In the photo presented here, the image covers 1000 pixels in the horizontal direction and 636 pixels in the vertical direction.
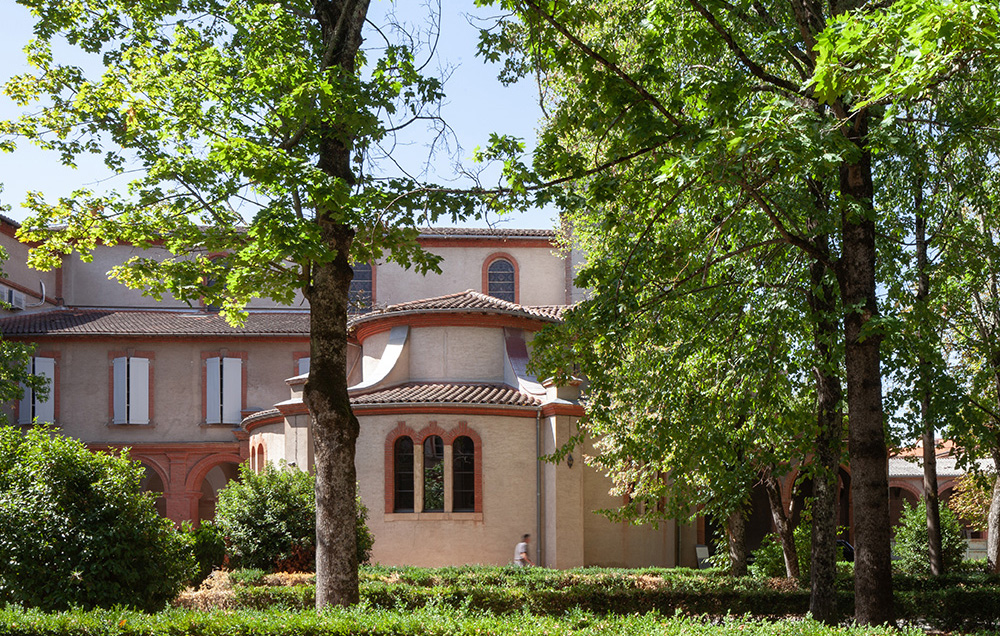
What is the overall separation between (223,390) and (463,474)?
14.7 m

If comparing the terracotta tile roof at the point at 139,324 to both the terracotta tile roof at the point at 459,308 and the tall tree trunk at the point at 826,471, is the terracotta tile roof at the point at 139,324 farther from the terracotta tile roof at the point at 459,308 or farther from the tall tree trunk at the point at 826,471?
the tall tree trunk at the point at 826,471

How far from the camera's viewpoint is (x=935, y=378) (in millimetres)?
10758

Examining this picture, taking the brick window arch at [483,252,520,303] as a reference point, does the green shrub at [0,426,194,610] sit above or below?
below

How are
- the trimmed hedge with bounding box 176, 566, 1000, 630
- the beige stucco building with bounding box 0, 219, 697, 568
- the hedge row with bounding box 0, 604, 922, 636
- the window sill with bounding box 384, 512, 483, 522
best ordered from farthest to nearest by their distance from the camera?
the beige stucco building with bounding box 0, 219, 697, 568 < the window sill with bounding box 384, 512, 483, 522 < the trimmed hedge with bounding box 176, 566, 1000, 630 < the hedge row with bounding box 0, 604, 922, 636

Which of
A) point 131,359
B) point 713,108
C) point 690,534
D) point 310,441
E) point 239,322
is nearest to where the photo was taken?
point 713,108

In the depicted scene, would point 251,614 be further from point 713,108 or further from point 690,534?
point 690,534

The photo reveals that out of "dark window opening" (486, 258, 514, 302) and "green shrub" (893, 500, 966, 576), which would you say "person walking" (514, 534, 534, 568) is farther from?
"dark window opening" (486, 258, 514, 302)

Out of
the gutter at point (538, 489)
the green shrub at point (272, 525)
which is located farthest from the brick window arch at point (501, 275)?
the green shrub at point (272, 525)

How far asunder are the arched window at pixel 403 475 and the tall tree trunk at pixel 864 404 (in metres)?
15.1

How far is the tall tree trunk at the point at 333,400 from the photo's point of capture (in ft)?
35.5

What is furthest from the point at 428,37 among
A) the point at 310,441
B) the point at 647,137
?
the point at 310,441

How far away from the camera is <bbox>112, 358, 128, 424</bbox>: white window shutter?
33875 mm

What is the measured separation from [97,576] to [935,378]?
10.7 meters

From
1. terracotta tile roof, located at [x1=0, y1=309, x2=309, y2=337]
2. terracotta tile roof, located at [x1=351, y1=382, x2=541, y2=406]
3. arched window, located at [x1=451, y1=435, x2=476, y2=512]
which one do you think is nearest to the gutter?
terracotta tile roof, located at [x1=351, y1=382, x2=541, y2=406]
